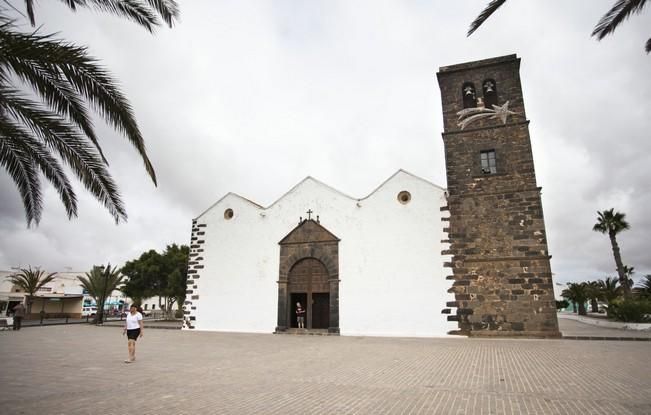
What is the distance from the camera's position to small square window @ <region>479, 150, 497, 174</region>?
560 inches

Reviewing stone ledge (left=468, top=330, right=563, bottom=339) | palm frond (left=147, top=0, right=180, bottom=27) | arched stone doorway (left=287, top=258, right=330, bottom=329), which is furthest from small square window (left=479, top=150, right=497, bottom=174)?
palm frond (left=147, top=0, right=180, bottom=27)

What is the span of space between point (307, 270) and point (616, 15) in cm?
1246

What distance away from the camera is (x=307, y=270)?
1588 cm

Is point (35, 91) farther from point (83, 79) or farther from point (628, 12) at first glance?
point (628, 12)

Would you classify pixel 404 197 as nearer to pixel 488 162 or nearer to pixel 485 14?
pixel 488 162

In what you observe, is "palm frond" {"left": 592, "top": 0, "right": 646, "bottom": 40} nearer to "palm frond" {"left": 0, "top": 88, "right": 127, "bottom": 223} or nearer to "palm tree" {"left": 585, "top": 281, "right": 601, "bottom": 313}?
"palm frond" {"left": 0, "top": 88, "right": 127, "bottom": 223}

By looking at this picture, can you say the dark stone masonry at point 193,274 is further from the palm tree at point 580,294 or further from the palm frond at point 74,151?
the palm tree at point 580,294

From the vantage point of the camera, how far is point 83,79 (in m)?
5.22

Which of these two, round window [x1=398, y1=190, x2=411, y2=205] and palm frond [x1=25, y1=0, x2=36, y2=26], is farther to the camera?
round window [x1=398, y1=190, x2=411, y2=205]

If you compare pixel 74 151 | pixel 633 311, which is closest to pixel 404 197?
pixel 74 151

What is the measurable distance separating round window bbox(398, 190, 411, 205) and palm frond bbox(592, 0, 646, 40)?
8807 millimetres

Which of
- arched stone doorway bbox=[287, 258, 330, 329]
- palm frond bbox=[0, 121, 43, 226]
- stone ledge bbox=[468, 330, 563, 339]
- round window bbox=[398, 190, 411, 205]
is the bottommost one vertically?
stone ledge bbox=[468, 330, 563, 339]

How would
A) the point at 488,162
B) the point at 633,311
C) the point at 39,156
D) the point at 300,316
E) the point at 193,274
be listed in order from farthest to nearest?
the point at 193,274 < the point at 633,311 < the point at 300,316 < the point at 488,162 < the point at 39,156

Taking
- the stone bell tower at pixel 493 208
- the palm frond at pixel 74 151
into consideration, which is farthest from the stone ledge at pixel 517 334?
the palm frond at pixel 74 151
